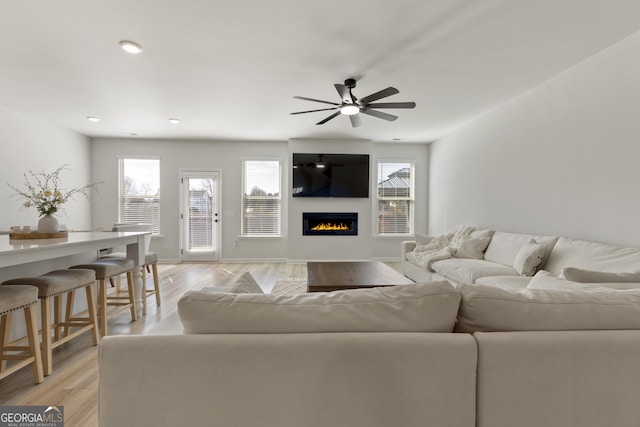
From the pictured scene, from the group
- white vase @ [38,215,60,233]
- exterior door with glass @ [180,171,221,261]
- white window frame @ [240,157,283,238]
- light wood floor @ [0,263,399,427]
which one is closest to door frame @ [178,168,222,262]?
exterior door with glass @ [180,171,221,261]

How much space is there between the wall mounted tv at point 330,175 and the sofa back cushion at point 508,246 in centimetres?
295

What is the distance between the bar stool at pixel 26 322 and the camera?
5.84ft

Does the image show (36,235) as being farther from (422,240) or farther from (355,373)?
(422,240)

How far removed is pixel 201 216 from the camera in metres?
6.69

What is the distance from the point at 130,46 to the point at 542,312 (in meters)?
3.49

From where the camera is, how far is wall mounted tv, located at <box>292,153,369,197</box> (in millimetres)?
6391

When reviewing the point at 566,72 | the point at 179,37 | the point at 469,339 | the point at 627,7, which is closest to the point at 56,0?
the point at 179,37

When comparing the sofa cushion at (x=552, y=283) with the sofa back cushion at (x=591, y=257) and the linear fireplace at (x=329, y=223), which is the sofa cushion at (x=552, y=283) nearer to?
the sofa back cushion at (x=591, y=257)

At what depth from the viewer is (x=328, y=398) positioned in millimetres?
921

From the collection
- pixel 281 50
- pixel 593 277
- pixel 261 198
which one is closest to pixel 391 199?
pixel 261 198

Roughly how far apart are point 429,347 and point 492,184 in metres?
4.38

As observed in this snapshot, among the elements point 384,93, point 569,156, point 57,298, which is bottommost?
point 57,298

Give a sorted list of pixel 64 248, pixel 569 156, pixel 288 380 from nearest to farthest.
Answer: pixel 288 380 < pixel 64 248 < pixel 569 156

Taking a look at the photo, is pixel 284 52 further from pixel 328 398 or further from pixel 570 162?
pixel 570 162
